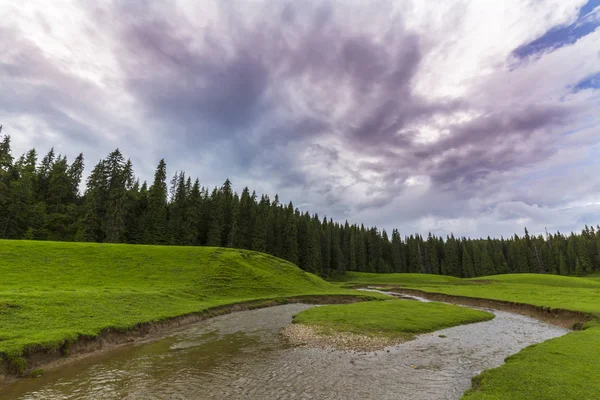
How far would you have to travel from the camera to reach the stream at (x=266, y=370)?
1501 centimetres

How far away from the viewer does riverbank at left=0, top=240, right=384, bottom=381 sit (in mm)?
20469

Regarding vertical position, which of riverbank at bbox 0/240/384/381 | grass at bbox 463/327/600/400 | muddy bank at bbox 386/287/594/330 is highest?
riverbank at bbox 0/240/384/381

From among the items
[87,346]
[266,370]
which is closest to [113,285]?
[87,346]

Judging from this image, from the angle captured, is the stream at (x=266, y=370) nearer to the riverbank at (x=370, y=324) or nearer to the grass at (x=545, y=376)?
the riverbank at (x=370, y=324)

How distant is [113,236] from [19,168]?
52134mm

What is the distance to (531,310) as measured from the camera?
43219 millimetres

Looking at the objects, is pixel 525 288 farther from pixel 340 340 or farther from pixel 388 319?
pixel 340 340

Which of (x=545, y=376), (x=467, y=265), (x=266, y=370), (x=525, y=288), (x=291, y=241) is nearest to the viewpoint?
(x=545, y=376)

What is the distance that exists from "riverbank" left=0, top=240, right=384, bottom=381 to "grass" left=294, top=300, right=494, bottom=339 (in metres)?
15.4

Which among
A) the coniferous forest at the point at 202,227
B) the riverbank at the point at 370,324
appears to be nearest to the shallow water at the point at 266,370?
the riverbank at the point at 370,324

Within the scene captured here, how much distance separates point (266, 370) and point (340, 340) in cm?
908

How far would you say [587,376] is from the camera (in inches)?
564

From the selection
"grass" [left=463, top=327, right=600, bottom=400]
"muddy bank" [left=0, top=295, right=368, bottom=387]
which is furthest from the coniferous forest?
"grass" [left=463, top=327, right=600, bottom=400]

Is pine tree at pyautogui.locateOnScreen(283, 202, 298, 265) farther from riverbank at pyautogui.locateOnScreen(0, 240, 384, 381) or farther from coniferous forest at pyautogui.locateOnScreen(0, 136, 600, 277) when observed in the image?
riverbank at pyautogui.locateOnScreen(0, 240, 384, 381)
